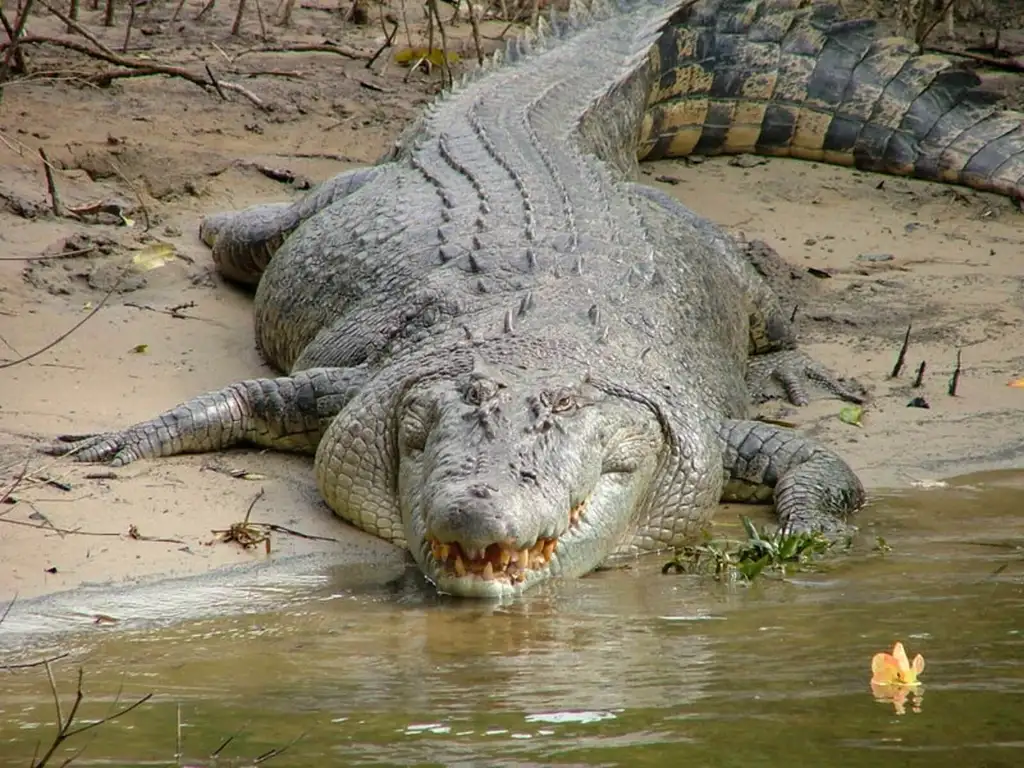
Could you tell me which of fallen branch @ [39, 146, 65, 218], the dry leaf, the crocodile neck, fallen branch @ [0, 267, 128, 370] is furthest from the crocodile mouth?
fallen branch @ [39, 146, 65, 218]

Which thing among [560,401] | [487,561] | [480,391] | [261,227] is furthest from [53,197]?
[487,561]

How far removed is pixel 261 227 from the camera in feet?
25.7

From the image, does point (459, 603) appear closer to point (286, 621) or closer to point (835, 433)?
point (286, 621)

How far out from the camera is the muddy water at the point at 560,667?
3338 mm

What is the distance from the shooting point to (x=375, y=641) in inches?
170

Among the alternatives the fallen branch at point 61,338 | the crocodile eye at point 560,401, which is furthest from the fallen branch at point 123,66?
the crocodile eye at point 560,401

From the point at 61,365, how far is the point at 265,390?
949 mm

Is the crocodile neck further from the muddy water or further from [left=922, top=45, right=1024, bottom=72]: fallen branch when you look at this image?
[left=922, top=45, right=1024, bottom=72]: fallen branch

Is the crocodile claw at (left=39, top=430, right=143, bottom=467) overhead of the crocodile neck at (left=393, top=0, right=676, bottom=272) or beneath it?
beneath

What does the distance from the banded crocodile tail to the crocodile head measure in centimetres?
450

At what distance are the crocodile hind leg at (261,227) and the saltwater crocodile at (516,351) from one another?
0.5 inches

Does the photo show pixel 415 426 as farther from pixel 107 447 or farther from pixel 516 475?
pixel 107 447

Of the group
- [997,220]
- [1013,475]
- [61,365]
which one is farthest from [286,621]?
[997,220]

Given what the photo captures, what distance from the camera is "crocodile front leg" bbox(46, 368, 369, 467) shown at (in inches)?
238
